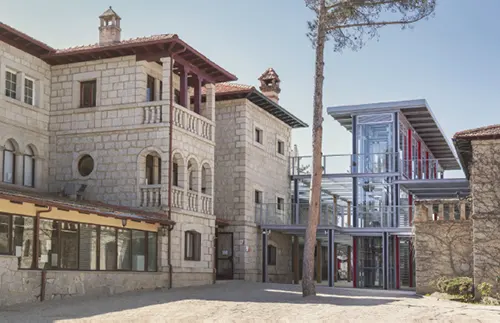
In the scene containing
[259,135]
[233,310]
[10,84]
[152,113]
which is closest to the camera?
[233,310]

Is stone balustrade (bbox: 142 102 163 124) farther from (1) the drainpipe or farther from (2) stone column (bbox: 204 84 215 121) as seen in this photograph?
(1) the drainpipe

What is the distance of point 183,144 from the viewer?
80.6 ft

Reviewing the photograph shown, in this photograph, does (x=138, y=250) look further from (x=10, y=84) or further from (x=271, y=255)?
(x=271, y=255)

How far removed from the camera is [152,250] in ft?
74.7

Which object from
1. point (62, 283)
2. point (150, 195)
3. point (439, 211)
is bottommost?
point (62, 283)

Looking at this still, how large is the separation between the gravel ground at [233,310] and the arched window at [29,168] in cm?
648

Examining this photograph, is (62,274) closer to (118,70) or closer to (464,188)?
(118,70)

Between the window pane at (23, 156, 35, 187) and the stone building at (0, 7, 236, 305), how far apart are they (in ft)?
0.11

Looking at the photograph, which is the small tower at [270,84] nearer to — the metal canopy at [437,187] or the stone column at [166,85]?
the metal canopy at [437,187]

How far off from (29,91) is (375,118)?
14.8 m

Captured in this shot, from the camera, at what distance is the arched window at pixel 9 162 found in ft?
74.9

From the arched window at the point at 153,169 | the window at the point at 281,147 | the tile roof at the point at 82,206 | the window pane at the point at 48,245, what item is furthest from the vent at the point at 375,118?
the window pane at the point at 48,245

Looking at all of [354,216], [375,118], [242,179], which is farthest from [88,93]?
[375,118]

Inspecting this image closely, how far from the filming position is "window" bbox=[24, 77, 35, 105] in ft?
79.6
